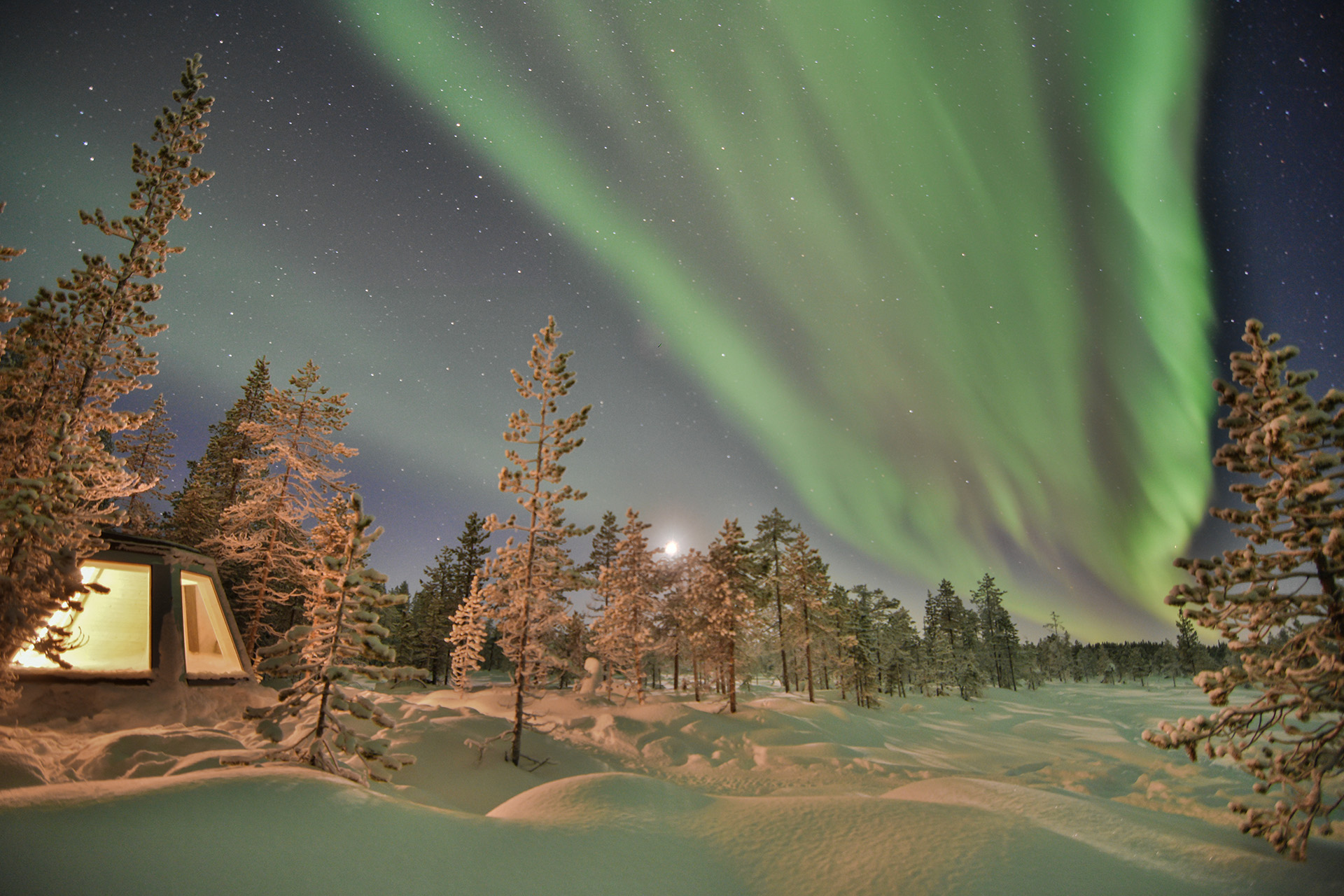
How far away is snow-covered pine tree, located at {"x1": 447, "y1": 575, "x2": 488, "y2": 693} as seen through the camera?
62.0ft

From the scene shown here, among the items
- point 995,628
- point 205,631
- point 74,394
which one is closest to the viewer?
point 74,394

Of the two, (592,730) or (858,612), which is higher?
(858,612)

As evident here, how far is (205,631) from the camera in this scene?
1577 cm

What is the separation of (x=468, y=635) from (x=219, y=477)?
25.4 m

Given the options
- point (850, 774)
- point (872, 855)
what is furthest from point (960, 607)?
point (872, 855)

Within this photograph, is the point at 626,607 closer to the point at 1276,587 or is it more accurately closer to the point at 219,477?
the point at 1276,587

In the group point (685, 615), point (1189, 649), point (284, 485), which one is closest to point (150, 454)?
point (284, 485)

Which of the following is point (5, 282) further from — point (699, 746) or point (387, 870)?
point (699, 746)

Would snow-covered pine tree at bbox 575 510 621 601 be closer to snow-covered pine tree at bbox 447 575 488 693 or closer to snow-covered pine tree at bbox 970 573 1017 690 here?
snow-covered pine tree at bbox 447 575 488 693

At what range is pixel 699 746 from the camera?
20328mm

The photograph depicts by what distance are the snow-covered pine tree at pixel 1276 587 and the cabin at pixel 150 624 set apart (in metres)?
19.4

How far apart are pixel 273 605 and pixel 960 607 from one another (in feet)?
243

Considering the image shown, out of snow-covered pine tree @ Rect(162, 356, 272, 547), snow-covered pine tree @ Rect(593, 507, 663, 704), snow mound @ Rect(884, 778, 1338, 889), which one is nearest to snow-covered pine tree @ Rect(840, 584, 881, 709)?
snow-covered pine tree @ Rect(593, 507, 663, 704)

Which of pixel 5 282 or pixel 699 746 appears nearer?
pixel 5 282
